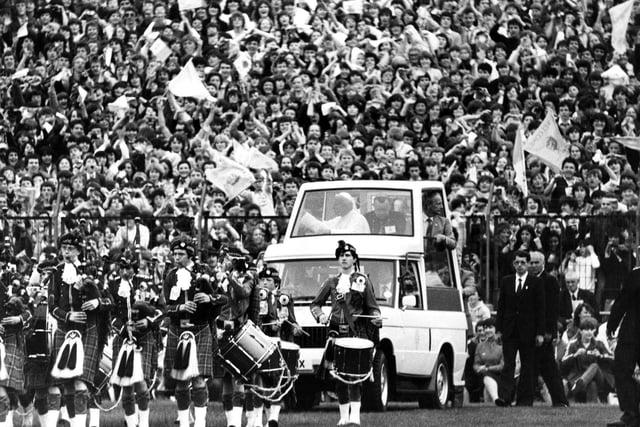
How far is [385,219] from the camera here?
22.1 metres

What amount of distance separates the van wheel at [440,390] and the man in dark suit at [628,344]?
3690 mm

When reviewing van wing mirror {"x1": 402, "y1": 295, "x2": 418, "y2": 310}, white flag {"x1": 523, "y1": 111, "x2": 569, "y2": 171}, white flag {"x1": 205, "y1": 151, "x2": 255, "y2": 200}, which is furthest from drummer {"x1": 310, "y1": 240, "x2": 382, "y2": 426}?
white flag {"x1": 523, "y1": 111, "x2": 569, "y2": 171}

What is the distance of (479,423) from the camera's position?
19094 mm

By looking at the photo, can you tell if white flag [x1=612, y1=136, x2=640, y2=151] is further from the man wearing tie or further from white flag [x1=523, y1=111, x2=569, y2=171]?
the man wearing tie

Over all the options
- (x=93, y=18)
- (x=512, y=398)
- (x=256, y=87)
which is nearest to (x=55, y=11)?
(x=93, y=18)

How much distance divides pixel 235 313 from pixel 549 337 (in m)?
5.69

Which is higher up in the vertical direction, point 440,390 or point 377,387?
point 377,387

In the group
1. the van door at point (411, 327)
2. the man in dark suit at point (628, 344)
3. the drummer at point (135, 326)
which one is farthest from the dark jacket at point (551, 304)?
the drummer at point (135, 326)

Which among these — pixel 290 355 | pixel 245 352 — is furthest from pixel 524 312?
pixel 245 352

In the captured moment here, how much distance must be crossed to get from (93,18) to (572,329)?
519 inches

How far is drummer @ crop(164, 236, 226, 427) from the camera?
1708 cm

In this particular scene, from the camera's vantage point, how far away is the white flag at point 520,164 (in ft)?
82.3

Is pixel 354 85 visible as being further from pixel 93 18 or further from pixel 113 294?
pixel 113 294

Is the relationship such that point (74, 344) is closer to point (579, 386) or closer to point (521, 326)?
point (521, 326)
